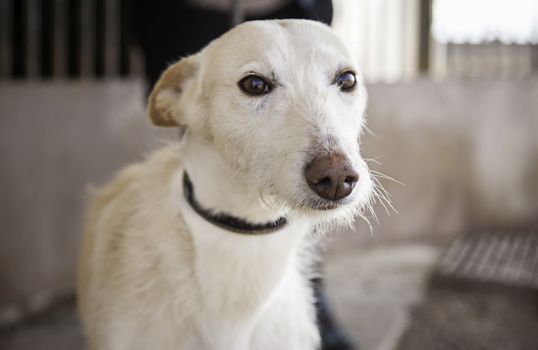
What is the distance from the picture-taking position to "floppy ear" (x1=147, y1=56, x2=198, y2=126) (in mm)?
1643

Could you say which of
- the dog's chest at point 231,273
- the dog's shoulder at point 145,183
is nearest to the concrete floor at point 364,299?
the dog's shoulder at point 145,183

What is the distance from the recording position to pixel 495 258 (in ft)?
13.3

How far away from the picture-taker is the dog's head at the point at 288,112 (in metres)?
1.30

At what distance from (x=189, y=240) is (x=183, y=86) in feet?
1.39

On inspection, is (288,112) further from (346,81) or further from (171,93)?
(171,93)

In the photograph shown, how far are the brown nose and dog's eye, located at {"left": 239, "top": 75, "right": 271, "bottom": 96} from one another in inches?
10.5

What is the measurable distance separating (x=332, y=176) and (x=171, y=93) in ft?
2.06

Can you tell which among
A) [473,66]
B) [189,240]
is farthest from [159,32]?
[473,66]

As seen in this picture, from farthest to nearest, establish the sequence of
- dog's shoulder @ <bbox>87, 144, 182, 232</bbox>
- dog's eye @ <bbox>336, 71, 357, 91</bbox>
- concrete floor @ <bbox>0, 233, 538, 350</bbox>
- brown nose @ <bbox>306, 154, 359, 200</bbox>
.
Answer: concrete floor @ <bbox>0, 233, 538, 350</bbox> → dog's shoulder @ <bbox>87, 144, 182, 232</bbox> → dog's eye @ <bbox>336, 71, 357, 91</bbox> → brown nose @ <bbox>306, 154, 359, 200</bbox>

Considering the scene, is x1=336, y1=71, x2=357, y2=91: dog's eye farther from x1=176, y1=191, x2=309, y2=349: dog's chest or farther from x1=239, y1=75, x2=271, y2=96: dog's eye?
x1=176, y1=191, x2=309, y2=349: dog's chest

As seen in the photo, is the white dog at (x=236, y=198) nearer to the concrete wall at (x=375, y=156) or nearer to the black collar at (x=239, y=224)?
the black collar at (x=239, y=224)

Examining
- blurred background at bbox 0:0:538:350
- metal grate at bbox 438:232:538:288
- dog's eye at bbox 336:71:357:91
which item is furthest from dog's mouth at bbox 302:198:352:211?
metal grate at bbox 438:232:538:288

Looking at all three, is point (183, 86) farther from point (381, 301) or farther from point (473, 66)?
point (473, 66)

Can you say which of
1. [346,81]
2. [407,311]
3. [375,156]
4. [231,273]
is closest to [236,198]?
[231,273]
